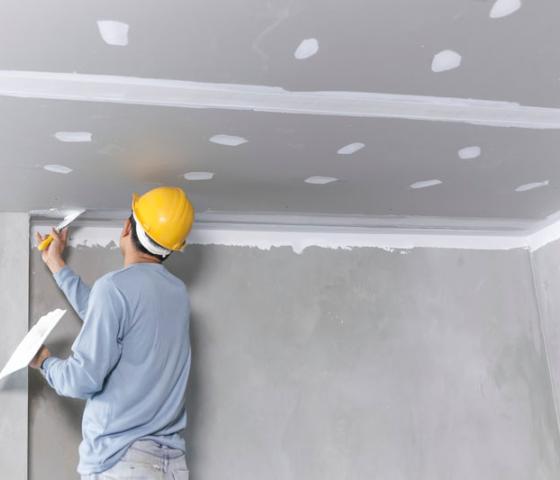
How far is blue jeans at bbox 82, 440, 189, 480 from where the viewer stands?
8.52ft

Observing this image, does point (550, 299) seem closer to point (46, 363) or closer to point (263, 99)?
point (263, 99)

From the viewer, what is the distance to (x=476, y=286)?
3.94m

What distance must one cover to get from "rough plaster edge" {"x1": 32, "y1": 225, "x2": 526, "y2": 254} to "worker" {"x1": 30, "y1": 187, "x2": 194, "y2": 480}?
1.67 ft

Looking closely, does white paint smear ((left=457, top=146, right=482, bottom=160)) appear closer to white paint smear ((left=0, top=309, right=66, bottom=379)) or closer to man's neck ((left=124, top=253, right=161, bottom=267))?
man's neck ((left=124, top=253, right=161, bottom=267))

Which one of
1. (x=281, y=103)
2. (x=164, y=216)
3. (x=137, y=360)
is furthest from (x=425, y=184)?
(x=137, y=360)

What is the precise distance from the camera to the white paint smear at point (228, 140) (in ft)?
9.02

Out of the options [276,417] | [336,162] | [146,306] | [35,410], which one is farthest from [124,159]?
[276,417]

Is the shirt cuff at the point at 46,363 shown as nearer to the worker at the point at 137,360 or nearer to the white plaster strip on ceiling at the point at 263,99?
the worker at the point at 137,360

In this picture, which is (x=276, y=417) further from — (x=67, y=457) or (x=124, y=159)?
(x=124, y=159)

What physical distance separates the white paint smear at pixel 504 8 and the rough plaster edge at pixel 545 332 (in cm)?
214

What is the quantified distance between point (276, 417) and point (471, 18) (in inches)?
76.4

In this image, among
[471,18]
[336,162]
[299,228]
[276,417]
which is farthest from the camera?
[299,228]

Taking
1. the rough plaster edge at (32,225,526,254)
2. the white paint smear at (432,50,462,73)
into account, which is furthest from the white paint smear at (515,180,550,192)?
the white paint smear at (432,50,462,73)

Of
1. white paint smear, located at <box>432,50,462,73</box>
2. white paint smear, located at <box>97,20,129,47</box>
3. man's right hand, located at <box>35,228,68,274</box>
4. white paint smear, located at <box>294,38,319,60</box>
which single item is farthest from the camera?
man's right hand, located at <box>35,228,68,274</box>
